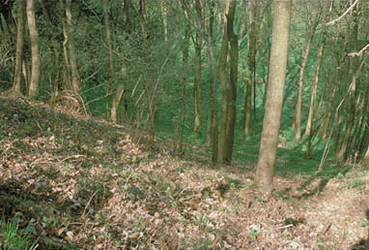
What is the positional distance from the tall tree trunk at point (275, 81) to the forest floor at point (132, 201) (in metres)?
1.05

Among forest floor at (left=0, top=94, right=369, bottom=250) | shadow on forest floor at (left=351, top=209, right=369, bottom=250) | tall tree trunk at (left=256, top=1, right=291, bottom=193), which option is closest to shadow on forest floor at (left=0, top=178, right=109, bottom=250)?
forest floor at (left=0, top=94, right=369, bottom=250)

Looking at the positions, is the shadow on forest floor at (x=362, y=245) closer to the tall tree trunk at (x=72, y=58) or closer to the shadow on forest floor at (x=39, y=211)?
the shadow on forest floor at (x=39, y=211)

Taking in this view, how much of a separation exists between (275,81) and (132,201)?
4.37 metres

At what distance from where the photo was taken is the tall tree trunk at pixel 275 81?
312 inches

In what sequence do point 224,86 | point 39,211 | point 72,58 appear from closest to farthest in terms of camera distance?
1. point 39,211
2. point 224,86
3. point 72,58

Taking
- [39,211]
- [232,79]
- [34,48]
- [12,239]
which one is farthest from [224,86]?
[12,239]

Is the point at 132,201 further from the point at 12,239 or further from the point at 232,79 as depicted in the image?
the point at 232,79

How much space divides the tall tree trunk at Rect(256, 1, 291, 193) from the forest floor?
105cm

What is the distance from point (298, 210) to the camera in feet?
28.5

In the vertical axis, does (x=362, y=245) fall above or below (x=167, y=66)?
below

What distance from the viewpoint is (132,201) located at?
20.3 feet

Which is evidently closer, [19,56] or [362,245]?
[362,245]

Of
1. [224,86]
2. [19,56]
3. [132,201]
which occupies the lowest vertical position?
[132,201]

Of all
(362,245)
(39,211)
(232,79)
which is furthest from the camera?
(232,79)
